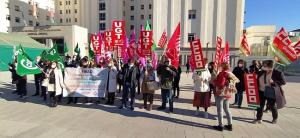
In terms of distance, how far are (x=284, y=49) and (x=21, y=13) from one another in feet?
172

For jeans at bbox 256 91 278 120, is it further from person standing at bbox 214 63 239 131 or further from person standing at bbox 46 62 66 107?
person standing at bbox 46 62 66 107

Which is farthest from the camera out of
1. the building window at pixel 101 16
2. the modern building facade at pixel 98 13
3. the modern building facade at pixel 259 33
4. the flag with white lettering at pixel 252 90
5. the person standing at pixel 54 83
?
the building window at pixel 101 16

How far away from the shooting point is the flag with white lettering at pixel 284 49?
20.5 feet

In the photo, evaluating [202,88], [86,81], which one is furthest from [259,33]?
[86,81]

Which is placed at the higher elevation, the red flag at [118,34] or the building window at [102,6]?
the building window at [102,6]

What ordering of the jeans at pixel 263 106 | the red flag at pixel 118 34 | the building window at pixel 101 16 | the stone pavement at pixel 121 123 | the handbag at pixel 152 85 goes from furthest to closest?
the building window at pixel 101 16
the red flag at pixel 118 34
the handbag at pixel 152 85
the jeans at pixel 263 106
the stone pavement at pixel 121 123

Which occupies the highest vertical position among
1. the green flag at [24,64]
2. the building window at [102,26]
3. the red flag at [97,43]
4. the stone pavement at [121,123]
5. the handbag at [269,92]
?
the building window at [102,26]

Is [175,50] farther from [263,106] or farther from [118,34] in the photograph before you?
[263,106]

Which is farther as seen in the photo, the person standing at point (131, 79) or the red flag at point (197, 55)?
the person standing at point (131, 79)

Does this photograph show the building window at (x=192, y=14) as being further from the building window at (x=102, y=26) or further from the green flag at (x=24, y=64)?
the green flag at (x=24, y=64)

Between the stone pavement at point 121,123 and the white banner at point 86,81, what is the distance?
57 centimetres

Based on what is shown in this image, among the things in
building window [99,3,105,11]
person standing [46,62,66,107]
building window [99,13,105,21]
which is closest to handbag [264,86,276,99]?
person standing [46,62,66,107]

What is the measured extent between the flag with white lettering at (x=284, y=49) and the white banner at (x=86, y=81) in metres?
6.01

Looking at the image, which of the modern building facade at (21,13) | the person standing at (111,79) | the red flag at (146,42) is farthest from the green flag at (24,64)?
the modern building facade at (21,13)
